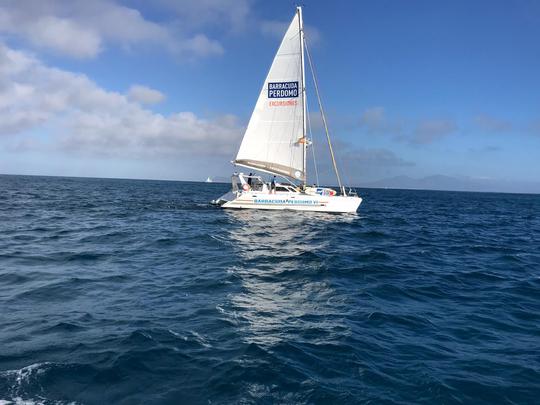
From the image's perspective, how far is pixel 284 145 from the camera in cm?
3278

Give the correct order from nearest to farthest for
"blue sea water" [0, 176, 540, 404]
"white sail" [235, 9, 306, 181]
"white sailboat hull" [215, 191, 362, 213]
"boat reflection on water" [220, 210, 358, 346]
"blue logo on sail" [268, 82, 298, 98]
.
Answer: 1. "blue sea water" [0, 176, 540, 404]
2. "boat reflection on water" [220, 210, 358, 346]
3. "white sailboat hull" [215, 191, 362, 213]
4. "white sail" [235, 9, 306, 181]
5. "blue logo on sail" [268, 82, 298, 98]

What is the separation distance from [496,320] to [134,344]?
7604 millimetres

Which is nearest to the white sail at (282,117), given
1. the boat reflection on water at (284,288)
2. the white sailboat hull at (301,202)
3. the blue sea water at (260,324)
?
the white sailboat hull at (301,202)

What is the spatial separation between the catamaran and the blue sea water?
1413cm

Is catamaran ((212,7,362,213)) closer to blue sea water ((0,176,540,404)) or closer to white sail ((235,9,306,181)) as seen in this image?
white sail ((235,9,306,181))

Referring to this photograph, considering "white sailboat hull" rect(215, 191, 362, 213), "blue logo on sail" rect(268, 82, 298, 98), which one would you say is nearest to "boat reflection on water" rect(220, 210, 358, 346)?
"white sailboat hull" rect(215, 191, 362, 213)

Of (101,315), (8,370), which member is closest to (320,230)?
(101,315)

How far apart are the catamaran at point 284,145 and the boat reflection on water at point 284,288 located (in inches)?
344

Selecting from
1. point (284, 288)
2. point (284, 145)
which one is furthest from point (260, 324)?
point (284, 145)

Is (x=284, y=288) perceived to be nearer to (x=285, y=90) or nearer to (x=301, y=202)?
(x=301, y=202)

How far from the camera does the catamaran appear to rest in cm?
3148

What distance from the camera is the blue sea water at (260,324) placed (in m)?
5.70

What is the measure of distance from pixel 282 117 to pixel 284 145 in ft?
7.25

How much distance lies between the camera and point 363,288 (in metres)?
11.3
